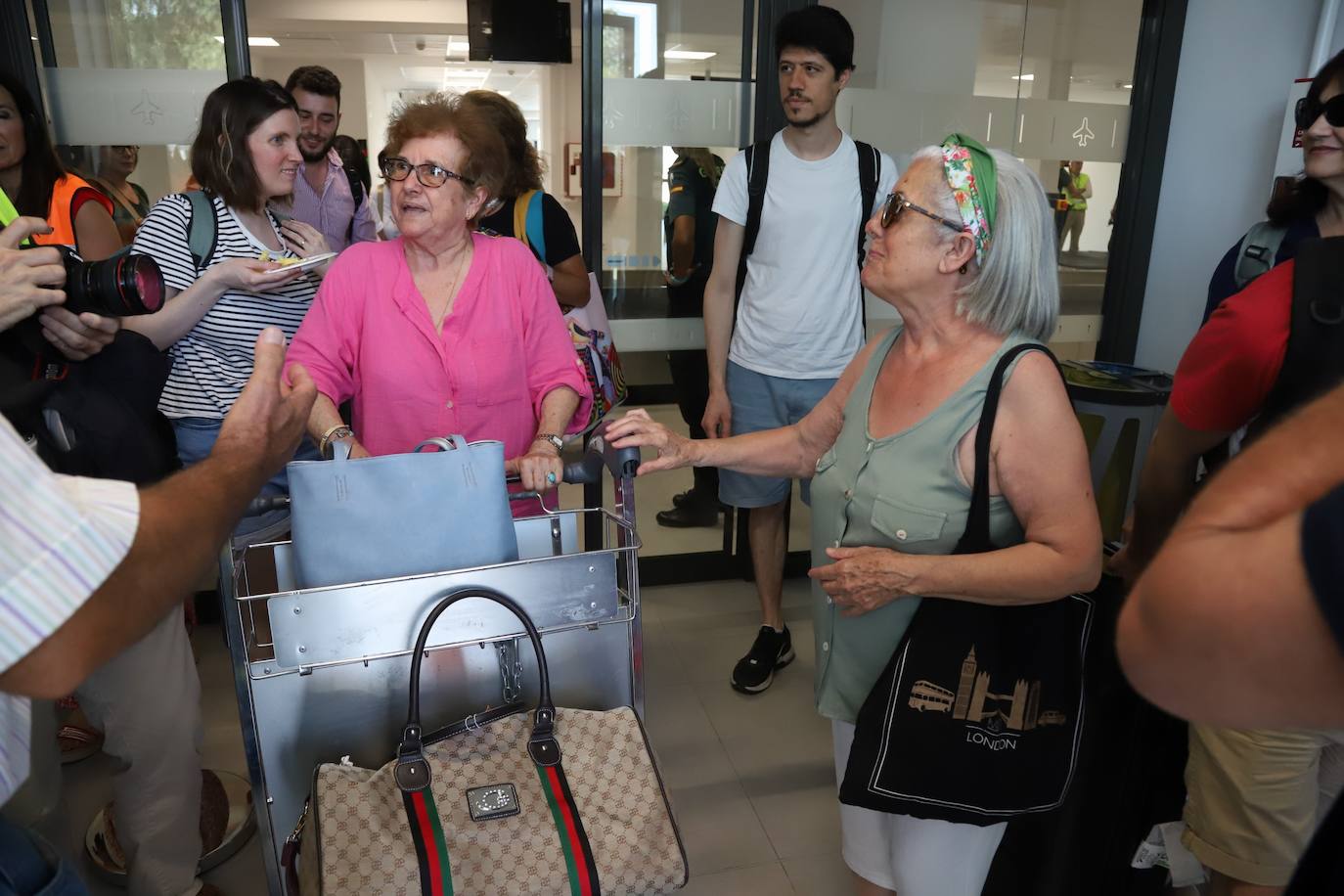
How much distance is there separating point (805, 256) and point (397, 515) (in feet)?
6.39

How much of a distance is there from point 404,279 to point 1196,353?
1584 mm

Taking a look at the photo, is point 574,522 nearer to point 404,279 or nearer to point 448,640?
point 448,640

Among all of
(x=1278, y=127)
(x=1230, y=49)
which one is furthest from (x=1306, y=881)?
(x=1230, y=49)

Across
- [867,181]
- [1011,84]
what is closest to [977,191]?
[867,181]

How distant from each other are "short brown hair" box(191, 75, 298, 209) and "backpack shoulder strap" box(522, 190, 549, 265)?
2.76ft

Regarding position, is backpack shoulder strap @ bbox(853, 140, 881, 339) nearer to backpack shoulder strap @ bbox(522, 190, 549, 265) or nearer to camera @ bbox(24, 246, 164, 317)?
backpack shoulder strap @ bbox(522, 190, 549, 265)

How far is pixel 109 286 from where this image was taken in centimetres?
153

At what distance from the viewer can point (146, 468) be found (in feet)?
5.40

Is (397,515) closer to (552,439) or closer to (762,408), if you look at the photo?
(552,439)

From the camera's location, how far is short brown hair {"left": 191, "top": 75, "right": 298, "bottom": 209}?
227 cm

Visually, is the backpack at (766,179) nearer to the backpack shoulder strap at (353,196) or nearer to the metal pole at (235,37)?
the backpack shoulder strap at (353,196)

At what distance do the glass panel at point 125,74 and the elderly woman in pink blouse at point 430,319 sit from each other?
1.43 metres

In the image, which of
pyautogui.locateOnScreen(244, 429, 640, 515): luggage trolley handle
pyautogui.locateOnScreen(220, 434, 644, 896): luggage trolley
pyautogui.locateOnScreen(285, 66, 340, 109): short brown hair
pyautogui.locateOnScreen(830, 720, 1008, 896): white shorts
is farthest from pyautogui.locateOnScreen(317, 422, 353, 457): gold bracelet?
pyautogui.locateOnScreen(285, 66, 340, 109): short brown hair

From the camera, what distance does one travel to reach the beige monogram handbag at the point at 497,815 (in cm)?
123
